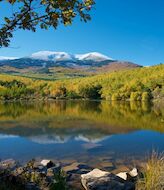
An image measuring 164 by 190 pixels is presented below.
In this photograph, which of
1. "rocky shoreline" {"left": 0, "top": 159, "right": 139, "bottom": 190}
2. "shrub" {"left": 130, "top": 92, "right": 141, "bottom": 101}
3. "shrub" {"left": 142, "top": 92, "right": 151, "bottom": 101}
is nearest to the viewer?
"rocky shoreline" {"left": 0, "top": 159, "right": 139, "bottom": 190}

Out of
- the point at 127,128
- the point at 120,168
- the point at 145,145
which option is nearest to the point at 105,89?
the point at 127,128

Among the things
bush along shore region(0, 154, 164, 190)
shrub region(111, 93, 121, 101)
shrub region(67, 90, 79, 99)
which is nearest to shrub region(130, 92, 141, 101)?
shrub region(111, 93, 121, 101)

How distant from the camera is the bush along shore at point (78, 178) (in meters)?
11.1

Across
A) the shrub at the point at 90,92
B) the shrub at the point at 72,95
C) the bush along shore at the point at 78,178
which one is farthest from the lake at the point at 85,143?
the shrub at the point at 72,95

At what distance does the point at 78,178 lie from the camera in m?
18.5

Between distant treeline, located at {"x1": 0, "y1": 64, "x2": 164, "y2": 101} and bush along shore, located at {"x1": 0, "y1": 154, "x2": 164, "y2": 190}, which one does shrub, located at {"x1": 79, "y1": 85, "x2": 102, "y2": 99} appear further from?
bush along shore, located at {"x1": 0, "y1": 154, "x2": 164, "y2": 190}

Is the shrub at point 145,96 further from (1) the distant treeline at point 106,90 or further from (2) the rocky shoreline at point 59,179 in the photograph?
(2) the rocky shoreline at point 59,179

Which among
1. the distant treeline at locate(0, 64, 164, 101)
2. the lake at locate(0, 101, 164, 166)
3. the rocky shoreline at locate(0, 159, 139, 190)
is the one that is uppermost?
the distant treeline at locate(0, 64, 164, 101)

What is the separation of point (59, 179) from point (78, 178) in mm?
7337

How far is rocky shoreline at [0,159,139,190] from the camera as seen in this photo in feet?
36.9

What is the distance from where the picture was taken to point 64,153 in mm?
29016

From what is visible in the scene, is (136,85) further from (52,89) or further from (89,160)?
(89,160)

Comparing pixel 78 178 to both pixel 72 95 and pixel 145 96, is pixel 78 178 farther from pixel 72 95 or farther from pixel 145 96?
pixel 72 95

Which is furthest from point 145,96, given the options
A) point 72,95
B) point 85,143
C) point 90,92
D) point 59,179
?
point 59,179
